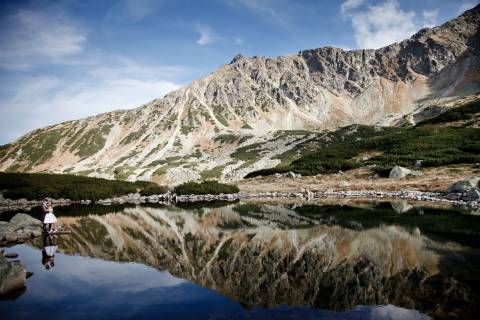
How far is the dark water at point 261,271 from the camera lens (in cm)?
1275

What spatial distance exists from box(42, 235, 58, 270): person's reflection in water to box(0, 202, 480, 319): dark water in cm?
26

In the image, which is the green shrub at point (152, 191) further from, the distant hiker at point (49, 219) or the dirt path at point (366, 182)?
the distant hiker at point (49, 219)

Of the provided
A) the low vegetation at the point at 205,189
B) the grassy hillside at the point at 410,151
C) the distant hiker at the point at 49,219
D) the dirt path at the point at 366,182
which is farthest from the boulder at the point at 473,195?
the distant hiker at the point at 49,219

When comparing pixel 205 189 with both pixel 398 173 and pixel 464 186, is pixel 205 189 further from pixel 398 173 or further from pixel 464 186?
pixel 464 186

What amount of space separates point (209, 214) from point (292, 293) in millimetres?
24106

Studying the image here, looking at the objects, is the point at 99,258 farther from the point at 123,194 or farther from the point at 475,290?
the point at 123,194

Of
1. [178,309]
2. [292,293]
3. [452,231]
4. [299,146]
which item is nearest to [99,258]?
[178,309]

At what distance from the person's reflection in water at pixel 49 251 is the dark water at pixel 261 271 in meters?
0.26

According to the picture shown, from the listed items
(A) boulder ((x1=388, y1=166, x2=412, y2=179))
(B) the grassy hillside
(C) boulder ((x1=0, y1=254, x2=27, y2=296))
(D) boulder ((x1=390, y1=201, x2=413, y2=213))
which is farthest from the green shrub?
(C) boulder ((x1=0, y1=254, x2=27, y2=296))

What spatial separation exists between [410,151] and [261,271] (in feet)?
247

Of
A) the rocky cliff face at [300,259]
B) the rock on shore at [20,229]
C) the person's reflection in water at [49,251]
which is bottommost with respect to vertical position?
the rocky cliff face at [300,259]

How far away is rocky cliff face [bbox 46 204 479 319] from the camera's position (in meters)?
13.5

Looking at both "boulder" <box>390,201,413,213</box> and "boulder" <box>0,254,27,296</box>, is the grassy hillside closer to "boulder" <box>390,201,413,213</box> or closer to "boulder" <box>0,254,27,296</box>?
"boulder" <box>390,201,413,213</box>

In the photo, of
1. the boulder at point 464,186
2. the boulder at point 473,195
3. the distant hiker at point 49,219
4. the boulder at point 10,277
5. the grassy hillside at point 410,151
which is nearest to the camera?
the boulder at point 10,277
